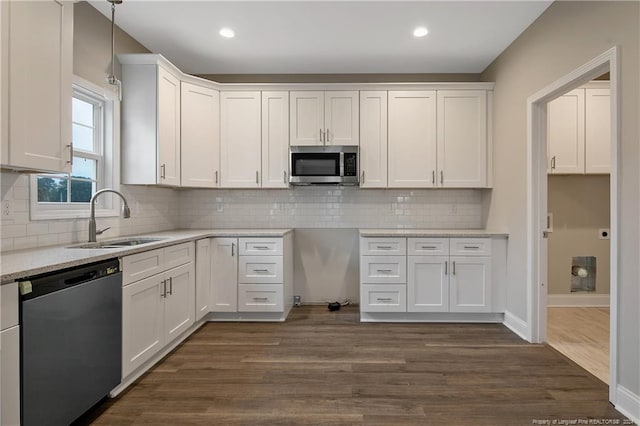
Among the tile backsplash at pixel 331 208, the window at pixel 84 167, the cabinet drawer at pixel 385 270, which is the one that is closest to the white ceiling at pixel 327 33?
the window at pixel 84 167

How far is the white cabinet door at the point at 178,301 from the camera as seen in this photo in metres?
2.67

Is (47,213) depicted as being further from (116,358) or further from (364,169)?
(364,169)

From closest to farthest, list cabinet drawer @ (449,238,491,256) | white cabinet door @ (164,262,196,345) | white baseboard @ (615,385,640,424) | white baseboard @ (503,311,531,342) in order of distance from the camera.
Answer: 1. white baseboard @ (615,385,640,424)
2. white cabinet door @ (164,262,196,345)
3. white baseboard @ (503,311,531,342)
4. cabinet drawer @ (449,238,491,256)

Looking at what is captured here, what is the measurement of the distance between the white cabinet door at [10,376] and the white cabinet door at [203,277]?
179 cm

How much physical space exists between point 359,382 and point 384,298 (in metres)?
1.27

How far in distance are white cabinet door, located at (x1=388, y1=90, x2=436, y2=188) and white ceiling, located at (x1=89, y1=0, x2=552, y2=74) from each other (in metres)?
0.39

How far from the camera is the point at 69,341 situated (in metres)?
1.69

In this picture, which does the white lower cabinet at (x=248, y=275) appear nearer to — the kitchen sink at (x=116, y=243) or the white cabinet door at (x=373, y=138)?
the kitchen sink at (x=116, y=243)

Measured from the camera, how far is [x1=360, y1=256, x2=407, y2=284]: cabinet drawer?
348cm

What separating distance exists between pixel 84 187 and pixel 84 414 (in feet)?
5.50

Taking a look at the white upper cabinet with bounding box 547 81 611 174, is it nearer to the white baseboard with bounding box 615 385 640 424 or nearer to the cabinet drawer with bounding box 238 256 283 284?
the white baseboard with bounding box 615 385 640 424

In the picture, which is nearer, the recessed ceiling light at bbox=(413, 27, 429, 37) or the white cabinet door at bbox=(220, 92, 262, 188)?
the recessed ceiling light at bbox=(413, 27, 429, 37)

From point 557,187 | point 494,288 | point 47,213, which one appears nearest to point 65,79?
point 47,213

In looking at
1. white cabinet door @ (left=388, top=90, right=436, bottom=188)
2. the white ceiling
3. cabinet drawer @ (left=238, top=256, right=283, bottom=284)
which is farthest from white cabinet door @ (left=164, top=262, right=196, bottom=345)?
white cabinet door @ (left=388, top=90, right=436, bottom=188)
